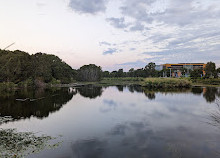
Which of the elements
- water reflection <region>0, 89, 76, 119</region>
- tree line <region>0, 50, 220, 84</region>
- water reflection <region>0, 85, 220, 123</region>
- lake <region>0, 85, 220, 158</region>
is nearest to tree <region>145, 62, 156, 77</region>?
tree line <region>0, 50, 220, 84</region>

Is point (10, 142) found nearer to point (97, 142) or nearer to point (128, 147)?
point (97, 142)

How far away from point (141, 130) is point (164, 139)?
5.46 feet

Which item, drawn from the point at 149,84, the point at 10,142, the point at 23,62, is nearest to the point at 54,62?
the point at 23,62

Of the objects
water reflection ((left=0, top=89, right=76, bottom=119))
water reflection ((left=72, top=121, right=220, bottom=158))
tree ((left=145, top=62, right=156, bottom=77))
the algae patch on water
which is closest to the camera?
the algae patch on water

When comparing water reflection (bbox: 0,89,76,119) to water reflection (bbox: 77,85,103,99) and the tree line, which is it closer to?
water reflection (bbox: 77,85,103,99)

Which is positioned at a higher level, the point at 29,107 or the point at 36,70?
the point at 36,70

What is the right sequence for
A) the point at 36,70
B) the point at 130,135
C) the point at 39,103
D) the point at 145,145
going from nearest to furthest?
the point at 145,145
the point at 130,135
the point at 39,103
the point at 36,70

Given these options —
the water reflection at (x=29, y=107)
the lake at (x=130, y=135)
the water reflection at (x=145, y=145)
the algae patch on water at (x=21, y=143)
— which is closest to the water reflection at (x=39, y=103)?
the water reflection at (x=29, y=107)

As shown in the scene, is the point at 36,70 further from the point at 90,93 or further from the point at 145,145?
the point at 145,145

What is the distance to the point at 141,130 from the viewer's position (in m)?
9.67

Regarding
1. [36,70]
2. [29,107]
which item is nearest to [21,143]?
[29,107]

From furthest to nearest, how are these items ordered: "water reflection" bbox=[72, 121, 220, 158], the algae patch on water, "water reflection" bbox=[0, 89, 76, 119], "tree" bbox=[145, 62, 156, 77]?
"tree" bbox=[145, 62, 156, 77] < "water reflection" bbox=[0, 89, 76, 119] < "water reflection" bbox=[72, 121, 220, 158] < the algae patch on water

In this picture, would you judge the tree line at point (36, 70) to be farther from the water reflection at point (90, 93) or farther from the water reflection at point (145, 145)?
the water reflection at point (145, 145)

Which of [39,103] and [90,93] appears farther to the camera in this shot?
[90,93]
